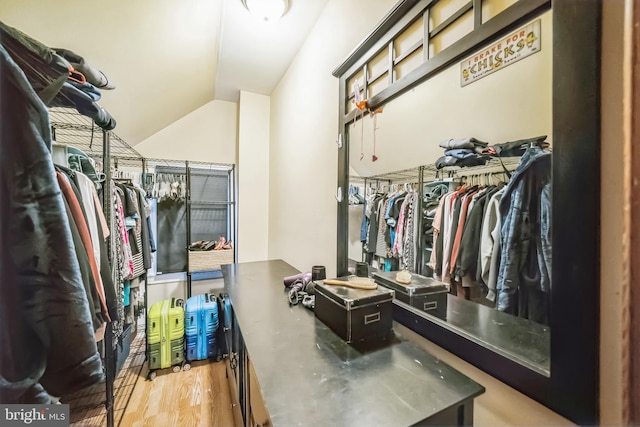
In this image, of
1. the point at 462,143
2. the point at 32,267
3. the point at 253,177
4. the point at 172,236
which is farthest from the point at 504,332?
the point at 172,236

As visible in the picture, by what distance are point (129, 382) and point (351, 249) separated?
209cm

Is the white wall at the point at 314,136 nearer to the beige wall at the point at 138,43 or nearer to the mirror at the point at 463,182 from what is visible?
the mirror at the point at 463,182

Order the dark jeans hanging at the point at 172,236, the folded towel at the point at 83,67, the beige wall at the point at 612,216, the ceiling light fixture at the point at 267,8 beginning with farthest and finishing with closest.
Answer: the dark jeans hanging at the point at 172,236 → the ceiling light fixture at the point at 267,8 → the folded towel at the point at 83,67 → the beige wall at the point at 612,216

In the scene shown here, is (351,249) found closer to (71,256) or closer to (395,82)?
(395,82)

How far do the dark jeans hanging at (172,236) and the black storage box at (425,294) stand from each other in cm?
274

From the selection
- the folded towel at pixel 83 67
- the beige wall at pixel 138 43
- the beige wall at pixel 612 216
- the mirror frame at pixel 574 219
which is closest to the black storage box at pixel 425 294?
the mirror frame at pixel 574 219

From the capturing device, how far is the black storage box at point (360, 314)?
85cm

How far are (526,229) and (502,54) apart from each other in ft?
1.62

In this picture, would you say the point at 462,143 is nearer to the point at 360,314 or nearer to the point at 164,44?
the point at 360,314

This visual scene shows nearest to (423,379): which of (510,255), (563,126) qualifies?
(510,255)

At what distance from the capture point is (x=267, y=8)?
1.62 m

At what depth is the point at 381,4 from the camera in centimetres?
114

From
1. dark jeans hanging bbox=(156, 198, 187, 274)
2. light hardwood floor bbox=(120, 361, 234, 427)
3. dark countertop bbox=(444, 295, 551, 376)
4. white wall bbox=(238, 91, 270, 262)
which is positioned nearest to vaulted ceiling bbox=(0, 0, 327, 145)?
white wall bbox=(238, 91, 270, 262)

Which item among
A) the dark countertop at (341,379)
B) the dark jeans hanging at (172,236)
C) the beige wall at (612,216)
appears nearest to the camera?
the beige wall at (612,216)
